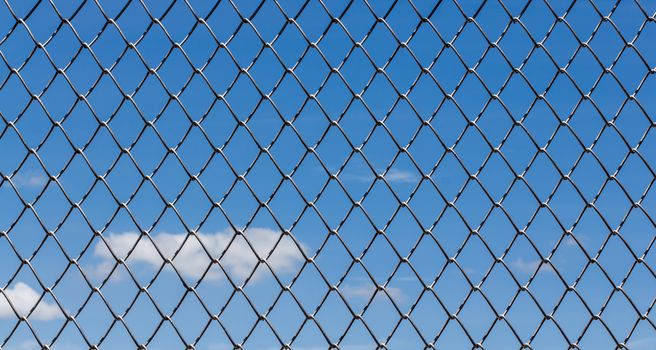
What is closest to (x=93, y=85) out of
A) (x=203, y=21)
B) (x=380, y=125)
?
(x=203, y=21)

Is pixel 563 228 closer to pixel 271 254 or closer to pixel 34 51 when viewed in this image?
pixel 271 254

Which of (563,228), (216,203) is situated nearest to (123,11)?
(216,203)

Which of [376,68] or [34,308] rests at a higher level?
[376,68]

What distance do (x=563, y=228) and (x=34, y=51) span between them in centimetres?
284

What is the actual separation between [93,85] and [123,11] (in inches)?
15.9

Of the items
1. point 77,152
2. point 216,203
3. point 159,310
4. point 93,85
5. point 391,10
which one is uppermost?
point 391,10

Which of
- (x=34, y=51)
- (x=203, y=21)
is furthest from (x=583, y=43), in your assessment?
(x=34, y=51)

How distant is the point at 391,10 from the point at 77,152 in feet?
5.61

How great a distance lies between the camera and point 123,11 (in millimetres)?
4793

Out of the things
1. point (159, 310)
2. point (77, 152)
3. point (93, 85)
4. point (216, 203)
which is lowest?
point (159, 310)

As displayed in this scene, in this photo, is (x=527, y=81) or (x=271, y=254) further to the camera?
(x=527, y=81)

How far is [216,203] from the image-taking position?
454cm

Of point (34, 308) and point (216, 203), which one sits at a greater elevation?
point (216, 203)

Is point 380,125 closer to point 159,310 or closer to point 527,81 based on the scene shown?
point 527,81
